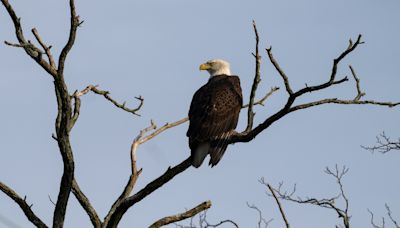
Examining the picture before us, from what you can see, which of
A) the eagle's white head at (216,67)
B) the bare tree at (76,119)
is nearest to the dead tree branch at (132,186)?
the bare tree at (76,119)

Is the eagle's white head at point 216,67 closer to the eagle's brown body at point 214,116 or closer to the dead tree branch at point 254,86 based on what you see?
the eagle's brown body at point 214,116

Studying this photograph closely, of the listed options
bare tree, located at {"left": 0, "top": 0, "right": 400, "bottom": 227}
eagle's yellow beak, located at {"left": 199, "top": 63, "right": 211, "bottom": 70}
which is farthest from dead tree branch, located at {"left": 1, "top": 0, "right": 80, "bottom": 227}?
Answer: eagle's yellow beak, located at {"left": 199, "top": 63, "right": 211, "bottom": 70}

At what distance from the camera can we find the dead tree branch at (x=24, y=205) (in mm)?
7660

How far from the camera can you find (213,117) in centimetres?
911

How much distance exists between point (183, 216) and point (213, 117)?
1883 millimetres

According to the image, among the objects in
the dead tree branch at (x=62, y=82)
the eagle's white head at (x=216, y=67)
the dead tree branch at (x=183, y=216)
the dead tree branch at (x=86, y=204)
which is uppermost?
the eagle's white head at (x=216, y=67)

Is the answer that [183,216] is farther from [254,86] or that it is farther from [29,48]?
[29,48]

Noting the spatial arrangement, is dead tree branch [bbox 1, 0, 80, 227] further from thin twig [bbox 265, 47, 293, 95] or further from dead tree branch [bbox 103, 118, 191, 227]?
thin twig [bbox 265, 47, 293, 95]

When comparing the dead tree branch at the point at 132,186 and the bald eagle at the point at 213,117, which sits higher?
the bald eagle at the point at 213,117

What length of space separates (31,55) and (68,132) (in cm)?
83

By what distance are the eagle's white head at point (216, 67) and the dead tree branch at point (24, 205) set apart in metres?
4.13

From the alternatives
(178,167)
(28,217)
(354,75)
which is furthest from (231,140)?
(28,217)

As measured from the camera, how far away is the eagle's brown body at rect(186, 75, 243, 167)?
28.4ft

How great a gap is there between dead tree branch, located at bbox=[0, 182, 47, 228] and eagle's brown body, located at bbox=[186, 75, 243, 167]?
179 cm
